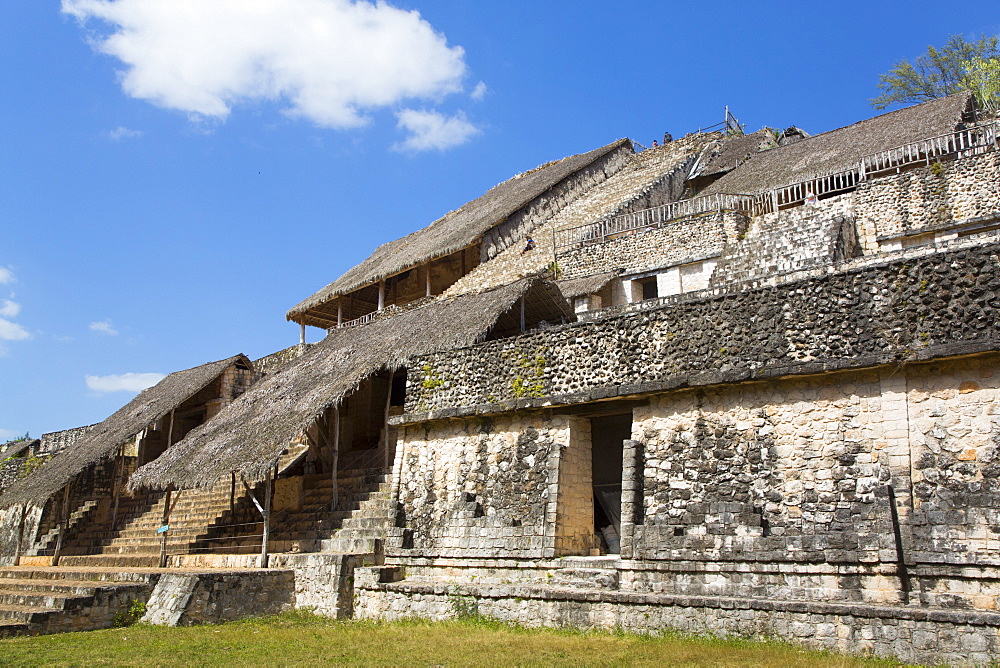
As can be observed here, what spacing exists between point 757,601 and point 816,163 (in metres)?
16.2

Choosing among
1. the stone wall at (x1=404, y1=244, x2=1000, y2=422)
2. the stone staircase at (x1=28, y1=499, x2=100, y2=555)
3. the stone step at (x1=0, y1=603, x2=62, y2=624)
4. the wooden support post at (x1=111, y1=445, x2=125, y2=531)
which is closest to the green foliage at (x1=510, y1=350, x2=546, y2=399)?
the stone wall at (x1=404, y1=244, x2=1000, y2=422)

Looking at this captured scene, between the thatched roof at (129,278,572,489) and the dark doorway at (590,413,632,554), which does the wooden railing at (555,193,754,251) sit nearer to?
the thatched roof at (129,278,572,489)

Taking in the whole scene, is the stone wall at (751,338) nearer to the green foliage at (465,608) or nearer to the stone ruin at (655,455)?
the stone ruin at (655,455)

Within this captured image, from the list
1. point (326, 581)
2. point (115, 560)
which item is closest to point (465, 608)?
point (326, 581)

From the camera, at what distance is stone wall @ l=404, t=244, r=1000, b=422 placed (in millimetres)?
7562

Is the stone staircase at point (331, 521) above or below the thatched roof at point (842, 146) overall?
below

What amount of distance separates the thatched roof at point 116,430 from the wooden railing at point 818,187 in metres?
9.90

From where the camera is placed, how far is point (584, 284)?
64.6ft

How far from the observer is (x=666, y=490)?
29.4ft

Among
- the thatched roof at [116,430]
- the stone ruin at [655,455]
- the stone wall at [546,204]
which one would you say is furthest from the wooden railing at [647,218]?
the thatched roof at [116,430]

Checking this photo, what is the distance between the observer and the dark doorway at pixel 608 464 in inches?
462

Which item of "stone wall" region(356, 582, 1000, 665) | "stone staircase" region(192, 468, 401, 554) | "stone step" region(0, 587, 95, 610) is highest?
"stone staircase" region(192, 468, 401, 554)

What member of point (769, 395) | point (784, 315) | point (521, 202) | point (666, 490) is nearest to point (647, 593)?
point (666, 490)

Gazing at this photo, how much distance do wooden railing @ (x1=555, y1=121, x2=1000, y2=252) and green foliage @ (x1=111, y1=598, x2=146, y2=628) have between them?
14.1 meters
